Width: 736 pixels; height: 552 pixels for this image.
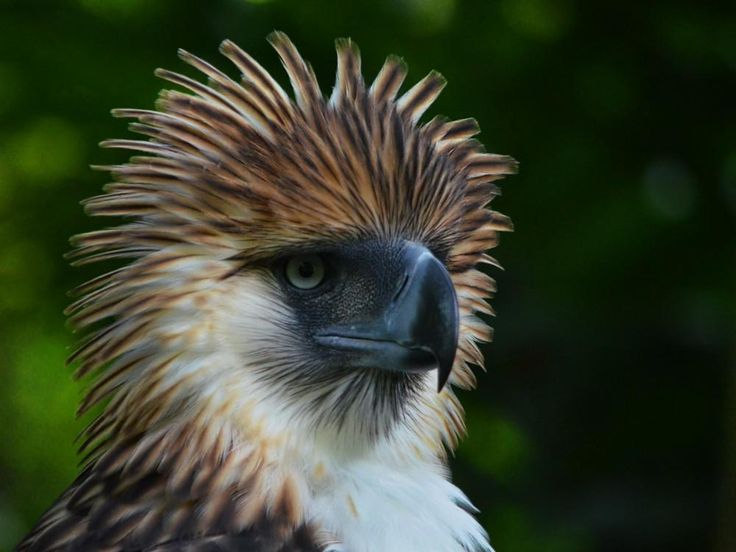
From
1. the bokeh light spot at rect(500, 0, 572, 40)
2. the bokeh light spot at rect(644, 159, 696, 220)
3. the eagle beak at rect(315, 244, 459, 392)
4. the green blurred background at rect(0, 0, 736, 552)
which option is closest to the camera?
the eagle beak at rect(315, 244, 459, 392)

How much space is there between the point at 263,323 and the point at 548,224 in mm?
2237

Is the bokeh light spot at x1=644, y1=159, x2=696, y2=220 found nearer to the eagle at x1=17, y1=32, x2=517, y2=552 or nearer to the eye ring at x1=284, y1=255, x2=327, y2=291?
the eagle at x1=17, y1=32, x2=517, y2=552

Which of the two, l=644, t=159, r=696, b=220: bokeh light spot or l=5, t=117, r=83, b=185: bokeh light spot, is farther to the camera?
l=644, t=159, r=696, b=220: bokeh light spot

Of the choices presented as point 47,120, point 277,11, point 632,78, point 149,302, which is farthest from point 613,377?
point 149,302

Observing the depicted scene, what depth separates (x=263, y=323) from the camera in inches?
120

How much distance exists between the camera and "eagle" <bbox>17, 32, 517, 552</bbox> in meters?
2.90

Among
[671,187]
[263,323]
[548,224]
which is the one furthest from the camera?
[671,187]

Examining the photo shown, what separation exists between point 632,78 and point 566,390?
1.62 meters

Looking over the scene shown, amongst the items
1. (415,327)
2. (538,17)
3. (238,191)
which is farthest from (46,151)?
(415,327)

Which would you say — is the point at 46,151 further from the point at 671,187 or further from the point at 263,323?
the point at 671,187

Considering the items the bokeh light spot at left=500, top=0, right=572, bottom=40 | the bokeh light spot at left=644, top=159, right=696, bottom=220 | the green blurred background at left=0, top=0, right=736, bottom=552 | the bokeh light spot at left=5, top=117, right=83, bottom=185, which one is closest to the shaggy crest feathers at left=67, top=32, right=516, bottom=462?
the green blurred background at left=0, top=0, right=736, bottom=552

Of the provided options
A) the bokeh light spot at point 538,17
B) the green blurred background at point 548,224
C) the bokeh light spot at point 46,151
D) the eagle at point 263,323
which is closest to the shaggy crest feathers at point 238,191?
the eagle at point 263,323

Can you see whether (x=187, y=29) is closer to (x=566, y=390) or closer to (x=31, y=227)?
(x=31, y=227)

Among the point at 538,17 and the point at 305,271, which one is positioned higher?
the point at 538,17
